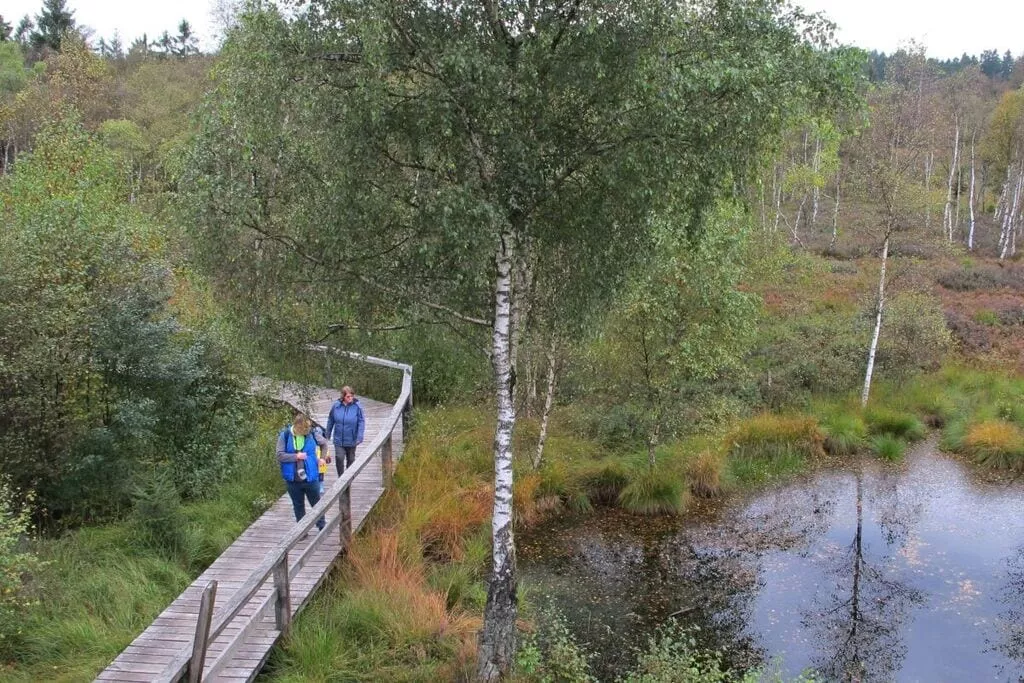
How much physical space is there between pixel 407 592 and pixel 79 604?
3.39 meters

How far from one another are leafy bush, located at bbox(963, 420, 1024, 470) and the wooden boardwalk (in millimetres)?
14208

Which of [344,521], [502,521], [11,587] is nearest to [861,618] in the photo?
[502,521]

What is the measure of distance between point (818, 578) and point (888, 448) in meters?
6.91

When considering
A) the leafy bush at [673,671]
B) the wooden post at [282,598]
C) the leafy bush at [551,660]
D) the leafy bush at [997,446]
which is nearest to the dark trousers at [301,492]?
the wooden post at [282,598]

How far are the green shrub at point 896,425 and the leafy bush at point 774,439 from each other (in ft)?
6.05

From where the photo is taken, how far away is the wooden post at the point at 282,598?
7348 millimetres

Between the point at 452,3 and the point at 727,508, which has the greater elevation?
the point at 452,3

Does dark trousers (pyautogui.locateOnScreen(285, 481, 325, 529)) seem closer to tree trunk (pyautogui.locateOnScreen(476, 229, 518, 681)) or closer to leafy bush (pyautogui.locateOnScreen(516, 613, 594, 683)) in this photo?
tree trunk (pyautogui.locateOnScreen(476, 229, 518, 681))

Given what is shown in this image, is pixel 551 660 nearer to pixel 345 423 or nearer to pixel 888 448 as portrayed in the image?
pixel 345 423

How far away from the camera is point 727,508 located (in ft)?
47.9

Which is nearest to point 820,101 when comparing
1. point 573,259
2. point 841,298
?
point 573,259

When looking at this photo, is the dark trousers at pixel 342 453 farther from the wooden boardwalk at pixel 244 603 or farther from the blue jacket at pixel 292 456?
the blue jacket at pixel 292 456

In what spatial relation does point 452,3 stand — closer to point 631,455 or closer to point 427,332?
point 427,332

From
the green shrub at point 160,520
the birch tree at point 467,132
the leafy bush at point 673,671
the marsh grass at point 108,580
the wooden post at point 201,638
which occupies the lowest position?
the leafy bush at point 673,671
